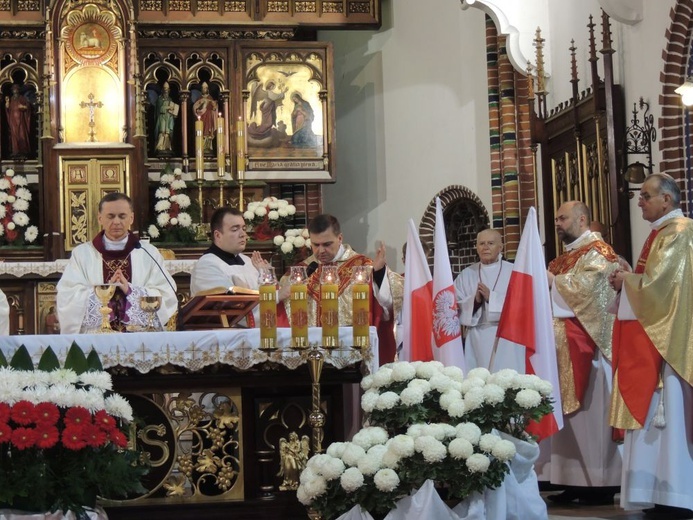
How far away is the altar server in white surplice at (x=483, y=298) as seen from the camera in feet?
28.6

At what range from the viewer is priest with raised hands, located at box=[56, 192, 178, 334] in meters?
7.11

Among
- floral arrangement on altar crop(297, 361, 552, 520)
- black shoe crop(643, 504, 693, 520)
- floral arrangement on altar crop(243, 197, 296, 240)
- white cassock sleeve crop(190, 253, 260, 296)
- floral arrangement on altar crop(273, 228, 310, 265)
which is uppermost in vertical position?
floral arrangement on altar crop(243, 197, 296, 240)

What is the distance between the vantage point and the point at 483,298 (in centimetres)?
874

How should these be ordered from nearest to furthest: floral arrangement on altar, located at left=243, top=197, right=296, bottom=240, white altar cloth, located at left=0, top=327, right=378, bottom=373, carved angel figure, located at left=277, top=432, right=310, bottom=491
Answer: white altar cloth, located at left=0, top=327, right=378, bottom=373 < carved angel figure, located at left=277, top=432, right=310, bottom=491 < floral arrangement on altar, located at left=243, top=197, right=296, bottom=240

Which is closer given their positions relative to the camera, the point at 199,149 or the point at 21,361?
the point at 21,361

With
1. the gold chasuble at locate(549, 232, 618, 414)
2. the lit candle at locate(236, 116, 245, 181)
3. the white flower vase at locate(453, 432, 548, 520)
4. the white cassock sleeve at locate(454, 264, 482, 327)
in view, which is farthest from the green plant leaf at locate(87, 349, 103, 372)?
the lit candle at locate(236, 116, 245, 181)

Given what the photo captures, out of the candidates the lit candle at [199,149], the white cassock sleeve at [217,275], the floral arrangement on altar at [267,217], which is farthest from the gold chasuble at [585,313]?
the lit candle at [199,149]

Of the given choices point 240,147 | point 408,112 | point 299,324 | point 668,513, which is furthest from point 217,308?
point 408,112

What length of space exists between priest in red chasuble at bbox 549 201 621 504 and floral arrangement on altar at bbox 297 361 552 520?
2098 mm

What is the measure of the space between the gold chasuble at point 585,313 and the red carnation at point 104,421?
→ 3.65 meters

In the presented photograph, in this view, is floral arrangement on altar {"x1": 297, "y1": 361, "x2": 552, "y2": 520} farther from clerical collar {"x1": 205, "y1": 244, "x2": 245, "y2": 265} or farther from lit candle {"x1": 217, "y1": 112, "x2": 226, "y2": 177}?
lit candle {"x1": 217, "y1": 112, "x2": 226, "y2": 177}

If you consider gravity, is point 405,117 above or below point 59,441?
above

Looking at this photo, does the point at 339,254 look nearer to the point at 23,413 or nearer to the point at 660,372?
the point at 660,372

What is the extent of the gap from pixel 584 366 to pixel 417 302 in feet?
3.76
